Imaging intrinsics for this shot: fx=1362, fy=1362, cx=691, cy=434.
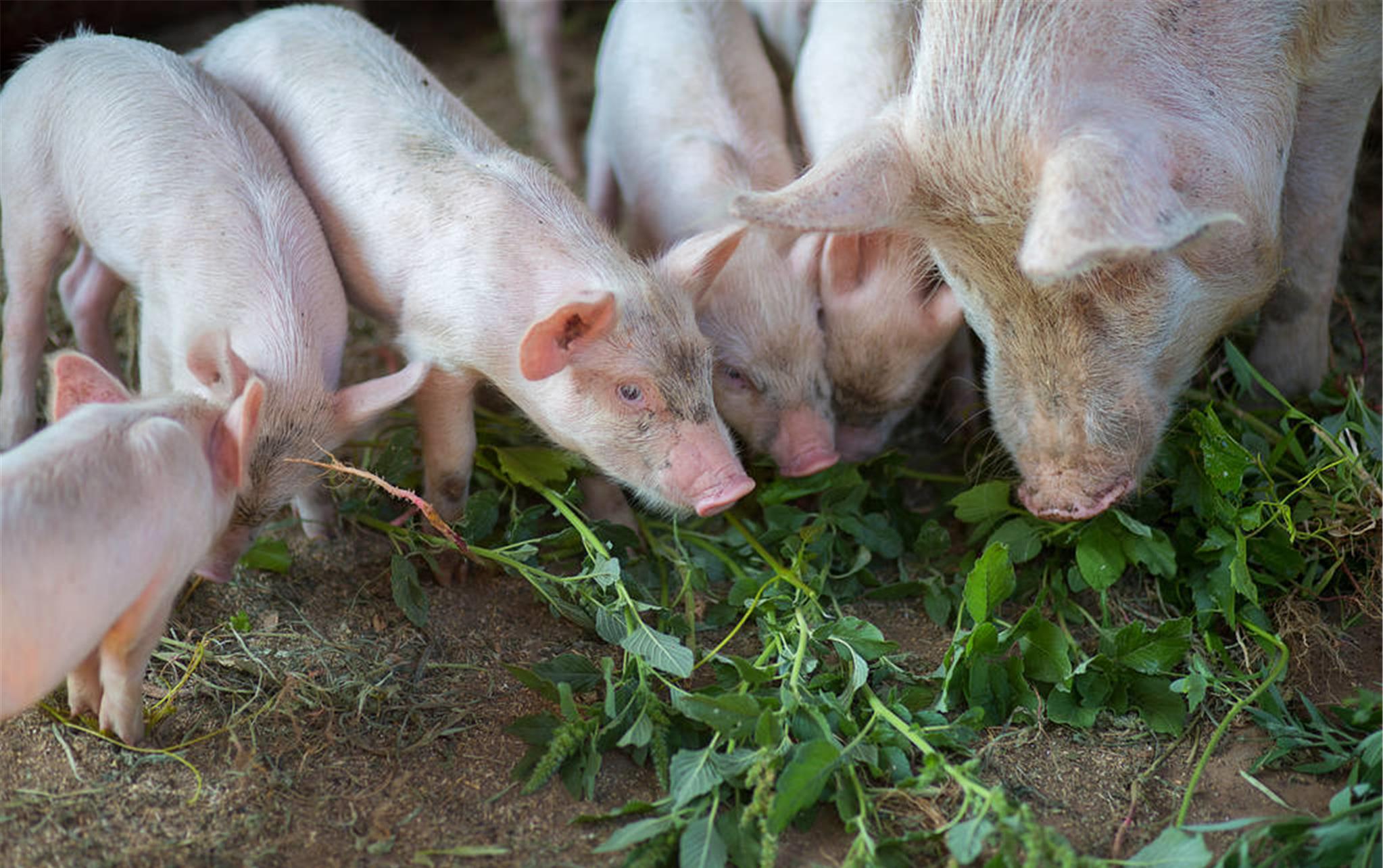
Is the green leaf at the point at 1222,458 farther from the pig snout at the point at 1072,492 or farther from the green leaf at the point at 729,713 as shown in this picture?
the green leaf at the point at 729,713

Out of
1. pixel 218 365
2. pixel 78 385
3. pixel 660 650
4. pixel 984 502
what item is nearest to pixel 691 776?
pixel 660 650

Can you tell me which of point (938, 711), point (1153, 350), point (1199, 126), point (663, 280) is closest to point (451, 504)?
point (663, 280)

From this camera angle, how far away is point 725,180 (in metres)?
3.50

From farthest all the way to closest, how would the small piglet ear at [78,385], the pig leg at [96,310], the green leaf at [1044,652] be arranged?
the pig leg at [96,310] → the green leaf at [1044,652] → the small piglet ear at [78,385]

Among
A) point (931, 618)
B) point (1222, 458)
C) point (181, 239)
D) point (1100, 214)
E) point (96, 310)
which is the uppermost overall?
point (1100, 214)

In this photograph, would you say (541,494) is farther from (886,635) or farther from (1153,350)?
(1153,350)

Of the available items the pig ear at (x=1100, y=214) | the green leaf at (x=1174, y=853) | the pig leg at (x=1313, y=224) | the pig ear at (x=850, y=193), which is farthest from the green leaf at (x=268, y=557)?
the pig leg at (x=1313, y=224)

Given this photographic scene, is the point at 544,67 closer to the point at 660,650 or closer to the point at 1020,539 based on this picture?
the point at 1020,539

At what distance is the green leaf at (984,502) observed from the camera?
320 cm

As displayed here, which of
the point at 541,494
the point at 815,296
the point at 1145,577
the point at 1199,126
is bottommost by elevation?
the point at 1145,577

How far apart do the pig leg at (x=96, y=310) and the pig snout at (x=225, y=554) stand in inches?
A: 41.7

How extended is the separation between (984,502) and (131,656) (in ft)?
Answer: 6.14

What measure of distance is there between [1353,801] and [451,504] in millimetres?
1999

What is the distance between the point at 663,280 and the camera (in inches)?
119
